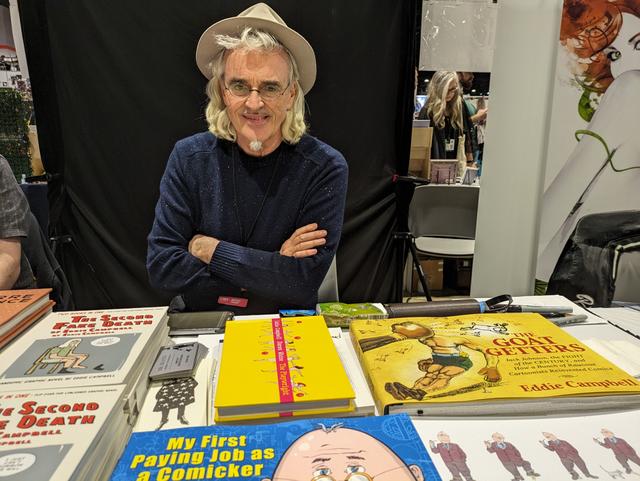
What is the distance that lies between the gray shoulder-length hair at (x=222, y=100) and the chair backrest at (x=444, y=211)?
141 cm

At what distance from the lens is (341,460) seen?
0.63 metres

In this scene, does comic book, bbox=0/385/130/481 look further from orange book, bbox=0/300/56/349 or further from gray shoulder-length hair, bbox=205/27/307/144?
gray shoulder-length hair, bbox=205/27/307/144

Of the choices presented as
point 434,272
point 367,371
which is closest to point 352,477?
point 367,371

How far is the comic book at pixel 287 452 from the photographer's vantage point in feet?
1.96

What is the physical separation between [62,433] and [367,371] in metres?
0.53

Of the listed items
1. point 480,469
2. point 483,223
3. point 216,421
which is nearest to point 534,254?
point 483,223

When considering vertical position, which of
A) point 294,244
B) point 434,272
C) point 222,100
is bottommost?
point 434,272

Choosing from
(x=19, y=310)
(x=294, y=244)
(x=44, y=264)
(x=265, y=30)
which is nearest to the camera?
(x=19, y=310)

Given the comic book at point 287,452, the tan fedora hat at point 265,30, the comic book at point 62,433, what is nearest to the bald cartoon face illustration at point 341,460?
the comic book at point 287,452

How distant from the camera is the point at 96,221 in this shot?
1.92 m

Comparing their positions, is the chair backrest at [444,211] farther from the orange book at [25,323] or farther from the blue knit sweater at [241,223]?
the orange book at [25,323]

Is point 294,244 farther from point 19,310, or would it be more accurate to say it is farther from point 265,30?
point 19,310

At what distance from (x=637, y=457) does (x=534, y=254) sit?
181cm

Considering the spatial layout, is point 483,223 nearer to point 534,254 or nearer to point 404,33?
point 534,254
